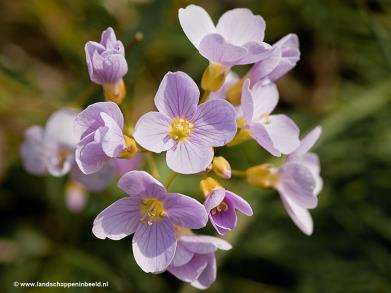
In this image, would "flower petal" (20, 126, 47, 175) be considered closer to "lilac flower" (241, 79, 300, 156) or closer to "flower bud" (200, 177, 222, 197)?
"flower bud" (200, 177, 222, 197)

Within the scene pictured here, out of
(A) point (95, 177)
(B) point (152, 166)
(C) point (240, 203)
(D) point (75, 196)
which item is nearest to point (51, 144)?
(A) point (95, 177)

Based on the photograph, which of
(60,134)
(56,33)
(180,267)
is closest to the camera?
(180,267)

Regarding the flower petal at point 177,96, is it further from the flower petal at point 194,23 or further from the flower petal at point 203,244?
the flower petal at point 203,244

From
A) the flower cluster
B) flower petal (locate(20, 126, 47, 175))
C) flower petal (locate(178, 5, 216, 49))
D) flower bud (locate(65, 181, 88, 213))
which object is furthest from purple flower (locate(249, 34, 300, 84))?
flower bud (locate(65, 181, 88, 213))

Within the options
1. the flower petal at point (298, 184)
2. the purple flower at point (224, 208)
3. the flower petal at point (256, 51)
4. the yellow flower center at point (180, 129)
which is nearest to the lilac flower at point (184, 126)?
the yellow flower center at point (180, 129)

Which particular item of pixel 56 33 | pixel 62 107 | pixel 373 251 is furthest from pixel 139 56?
pixel 373 251

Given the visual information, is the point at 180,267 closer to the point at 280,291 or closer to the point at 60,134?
the point at 60,134

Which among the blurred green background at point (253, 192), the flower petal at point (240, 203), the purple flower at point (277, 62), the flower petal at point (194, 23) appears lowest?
the blurred green background at point (253, 192)
